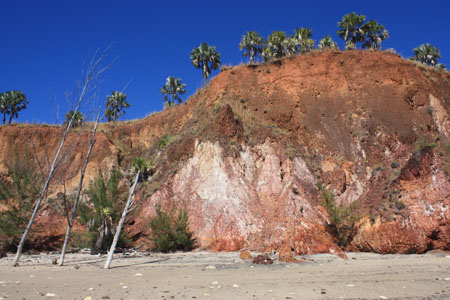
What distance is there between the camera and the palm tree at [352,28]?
36.9 metres

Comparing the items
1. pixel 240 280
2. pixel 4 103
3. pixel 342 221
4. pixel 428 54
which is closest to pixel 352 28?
pixel 428 54

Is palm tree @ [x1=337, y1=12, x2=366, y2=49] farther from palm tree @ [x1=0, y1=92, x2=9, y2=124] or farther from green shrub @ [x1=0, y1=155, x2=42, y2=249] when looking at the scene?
palm tree @ [x1=0, y1=92, x2=9, y2=124]

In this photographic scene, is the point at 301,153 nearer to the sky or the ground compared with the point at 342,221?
nearer to the sky

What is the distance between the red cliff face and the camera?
1734 centimetres

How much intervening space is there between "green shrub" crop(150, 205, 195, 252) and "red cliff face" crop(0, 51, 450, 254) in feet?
3.49

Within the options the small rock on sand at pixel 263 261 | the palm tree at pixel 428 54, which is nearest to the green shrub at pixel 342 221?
the small rock on sand at pixel 263 261

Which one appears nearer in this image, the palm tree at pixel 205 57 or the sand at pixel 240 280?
the sand at pixel 240 280

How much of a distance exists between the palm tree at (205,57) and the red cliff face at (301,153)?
1480 centimetres

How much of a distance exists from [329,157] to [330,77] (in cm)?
844

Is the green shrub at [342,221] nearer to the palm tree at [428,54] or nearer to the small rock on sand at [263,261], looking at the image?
the small rock on sand at [263,261]

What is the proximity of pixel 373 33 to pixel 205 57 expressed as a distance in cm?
2171

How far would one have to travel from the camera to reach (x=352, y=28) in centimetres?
3738

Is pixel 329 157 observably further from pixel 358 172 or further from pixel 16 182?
pixel 16 182

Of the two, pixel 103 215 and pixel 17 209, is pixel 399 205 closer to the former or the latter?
pixel 103 215
